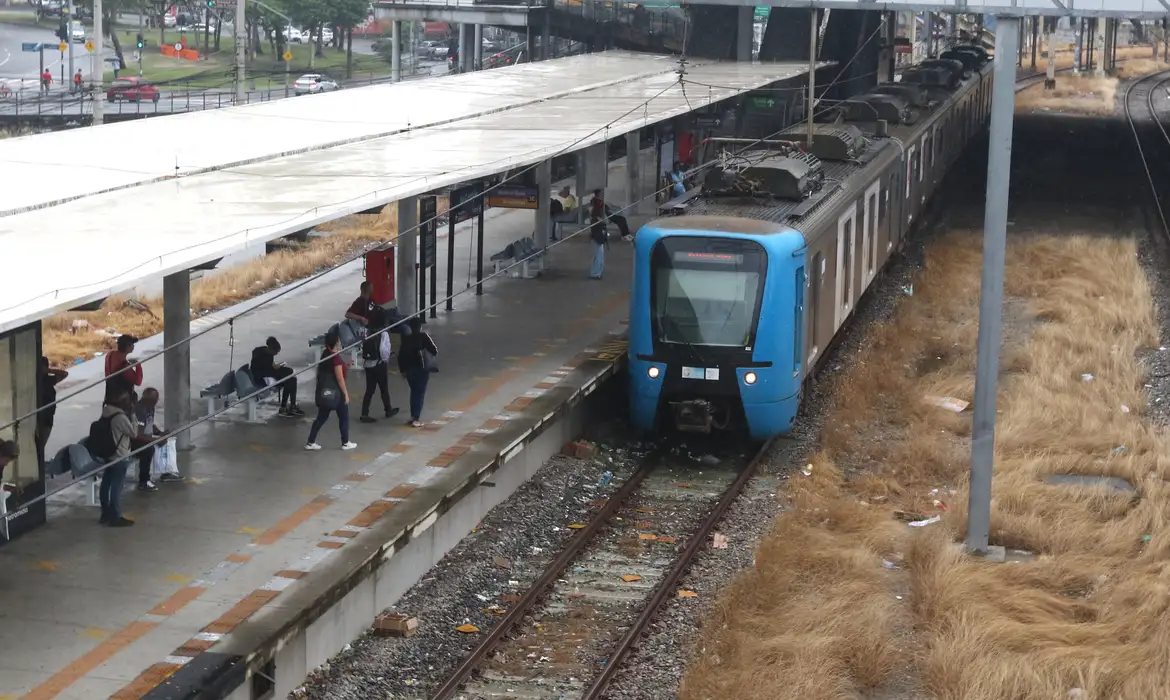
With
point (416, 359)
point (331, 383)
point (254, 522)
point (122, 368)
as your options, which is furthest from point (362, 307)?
point (254, 522)

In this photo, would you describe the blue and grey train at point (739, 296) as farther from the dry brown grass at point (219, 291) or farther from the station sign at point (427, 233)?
the dry brown grass at point (219, 291)

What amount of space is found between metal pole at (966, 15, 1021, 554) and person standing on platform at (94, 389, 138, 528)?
6.68 m

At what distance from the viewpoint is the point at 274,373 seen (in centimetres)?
1570

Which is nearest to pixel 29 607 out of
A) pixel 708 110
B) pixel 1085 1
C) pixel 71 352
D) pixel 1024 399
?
pixel 71 352

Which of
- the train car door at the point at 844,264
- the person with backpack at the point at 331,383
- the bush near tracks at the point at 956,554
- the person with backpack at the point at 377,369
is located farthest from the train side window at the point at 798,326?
the person with backpack at the point at 331,383

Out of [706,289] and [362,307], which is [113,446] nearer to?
[362,307]

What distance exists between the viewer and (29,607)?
1035 cm

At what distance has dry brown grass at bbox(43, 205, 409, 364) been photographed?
20.8 m

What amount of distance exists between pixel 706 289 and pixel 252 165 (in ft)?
15.9

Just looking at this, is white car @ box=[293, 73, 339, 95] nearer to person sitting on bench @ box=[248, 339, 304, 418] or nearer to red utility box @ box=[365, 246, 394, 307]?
red utility box @ box=[365, 246, 394, 307]

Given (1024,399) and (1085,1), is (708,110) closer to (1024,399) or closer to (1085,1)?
(1085,1)

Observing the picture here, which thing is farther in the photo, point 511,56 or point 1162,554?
point 511,56

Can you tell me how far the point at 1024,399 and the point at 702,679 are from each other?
8.67 meters

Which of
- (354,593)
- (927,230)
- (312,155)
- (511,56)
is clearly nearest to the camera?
(354,593)
